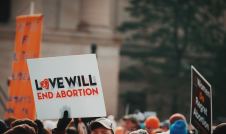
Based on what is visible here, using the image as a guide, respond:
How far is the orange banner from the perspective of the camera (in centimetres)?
1227

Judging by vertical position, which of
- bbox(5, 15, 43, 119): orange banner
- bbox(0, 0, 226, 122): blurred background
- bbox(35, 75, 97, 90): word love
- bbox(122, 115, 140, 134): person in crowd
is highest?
bbox(35, 75, 97, 90): word love

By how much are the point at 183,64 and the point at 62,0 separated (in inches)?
278

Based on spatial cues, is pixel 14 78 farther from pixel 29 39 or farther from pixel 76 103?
pixel 76 103

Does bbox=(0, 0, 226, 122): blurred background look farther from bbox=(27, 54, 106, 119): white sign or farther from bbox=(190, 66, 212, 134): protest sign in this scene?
bbox=(190, 66, 212, 134): protest sign

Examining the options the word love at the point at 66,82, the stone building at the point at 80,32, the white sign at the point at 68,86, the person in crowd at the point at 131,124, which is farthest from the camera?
the stone building at the point at 80,32

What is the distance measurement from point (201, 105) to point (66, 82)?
1.67m

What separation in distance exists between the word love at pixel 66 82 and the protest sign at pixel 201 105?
1.21 m

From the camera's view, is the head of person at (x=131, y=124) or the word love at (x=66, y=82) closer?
the word love at (x=66, y=82)

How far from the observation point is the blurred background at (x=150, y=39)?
27.7 meters

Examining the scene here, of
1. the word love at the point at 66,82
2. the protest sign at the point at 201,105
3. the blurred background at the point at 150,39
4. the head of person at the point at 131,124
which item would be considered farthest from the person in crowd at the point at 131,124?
the blurred background at the point at 150,39

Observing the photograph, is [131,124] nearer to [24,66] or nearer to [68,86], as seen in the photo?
[24,66]

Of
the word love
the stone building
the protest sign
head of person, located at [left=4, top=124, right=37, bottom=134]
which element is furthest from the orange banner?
the stone building

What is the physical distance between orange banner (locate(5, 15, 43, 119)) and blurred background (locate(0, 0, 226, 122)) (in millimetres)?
13240

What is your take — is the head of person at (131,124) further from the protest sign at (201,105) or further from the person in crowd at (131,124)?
the protest sign at (201,105)
